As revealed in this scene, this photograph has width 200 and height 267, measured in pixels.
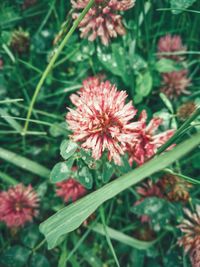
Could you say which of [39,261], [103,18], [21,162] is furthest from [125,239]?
[103,18]

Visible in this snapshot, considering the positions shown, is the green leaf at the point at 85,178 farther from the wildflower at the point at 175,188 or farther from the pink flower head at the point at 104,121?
the wildflower at the point at 175,188

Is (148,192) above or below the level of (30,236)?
above

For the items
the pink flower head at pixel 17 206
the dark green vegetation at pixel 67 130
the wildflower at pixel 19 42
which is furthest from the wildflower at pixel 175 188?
the wildflower at pixel 19 42

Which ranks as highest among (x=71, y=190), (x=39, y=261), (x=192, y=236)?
(x=71, y=190)

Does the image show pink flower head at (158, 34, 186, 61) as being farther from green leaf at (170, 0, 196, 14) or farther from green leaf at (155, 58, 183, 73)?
green leaf at (170, 0, 196, 14)

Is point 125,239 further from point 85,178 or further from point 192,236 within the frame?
point 85,178
